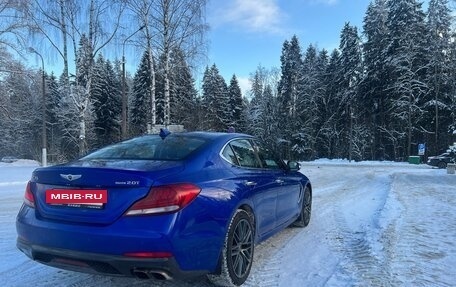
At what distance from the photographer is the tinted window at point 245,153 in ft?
15.7

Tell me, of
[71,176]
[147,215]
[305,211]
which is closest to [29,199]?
[71,176]

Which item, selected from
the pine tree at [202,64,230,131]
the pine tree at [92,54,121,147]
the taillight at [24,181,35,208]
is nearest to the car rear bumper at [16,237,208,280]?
the taillight at [24,181,35,208]

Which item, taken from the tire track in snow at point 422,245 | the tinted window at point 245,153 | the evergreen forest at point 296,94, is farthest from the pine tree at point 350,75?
the tinted window at point 245,153

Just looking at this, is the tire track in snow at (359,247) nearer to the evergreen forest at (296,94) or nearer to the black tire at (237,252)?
the black tire at (237,252)

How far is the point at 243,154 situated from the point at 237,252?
118 centimetres

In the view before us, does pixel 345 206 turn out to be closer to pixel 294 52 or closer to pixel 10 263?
pixel 10 263

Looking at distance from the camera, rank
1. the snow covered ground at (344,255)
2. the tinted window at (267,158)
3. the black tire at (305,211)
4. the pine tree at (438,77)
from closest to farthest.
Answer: the snow covered ground at (344,255), the tinted window at (267,158), the black tire at (305,211), the pine tree at (438,77)

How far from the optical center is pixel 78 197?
140 inches

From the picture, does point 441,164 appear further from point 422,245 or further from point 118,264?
point 118,264

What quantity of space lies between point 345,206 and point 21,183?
13.5m

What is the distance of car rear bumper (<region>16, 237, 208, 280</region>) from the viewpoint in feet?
11.0

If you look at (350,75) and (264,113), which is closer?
(350,75)

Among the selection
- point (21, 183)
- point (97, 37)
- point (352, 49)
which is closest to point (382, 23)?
point (352, 49)

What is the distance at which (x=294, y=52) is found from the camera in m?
60.2
